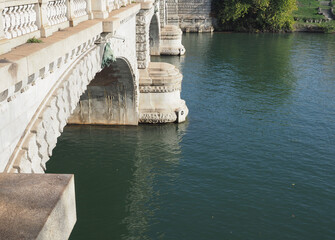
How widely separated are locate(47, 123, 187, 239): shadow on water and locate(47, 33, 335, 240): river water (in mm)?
49

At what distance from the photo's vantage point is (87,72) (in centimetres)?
1372

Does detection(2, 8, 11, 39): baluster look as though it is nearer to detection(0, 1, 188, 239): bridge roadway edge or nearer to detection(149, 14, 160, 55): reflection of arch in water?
detection(0, 1, 188, 239): bridge roadway edge

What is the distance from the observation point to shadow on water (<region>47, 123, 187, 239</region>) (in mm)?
16044

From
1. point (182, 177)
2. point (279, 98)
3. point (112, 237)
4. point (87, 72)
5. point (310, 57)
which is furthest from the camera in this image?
point (310, 57)

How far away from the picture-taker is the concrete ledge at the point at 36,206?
15.6 feet

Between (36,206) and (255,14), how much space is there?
64.2 meters

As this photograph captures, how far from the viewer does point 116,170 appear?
2048cm

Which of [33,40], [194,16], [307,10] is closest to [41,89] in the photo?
[33,40]

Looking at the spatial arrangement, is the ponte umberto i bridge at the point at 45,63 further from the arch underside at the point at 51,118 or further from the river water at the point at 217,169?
the river water at the point at 217,169

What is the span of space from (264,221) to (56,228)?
39.9ft

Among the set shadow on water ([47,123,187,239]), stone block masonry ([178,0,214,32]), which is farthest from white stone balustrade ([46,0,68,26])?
stone block masonry ([178,0,214,32])

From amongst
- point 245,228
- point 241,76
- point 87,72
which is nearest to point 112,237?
point 245,228

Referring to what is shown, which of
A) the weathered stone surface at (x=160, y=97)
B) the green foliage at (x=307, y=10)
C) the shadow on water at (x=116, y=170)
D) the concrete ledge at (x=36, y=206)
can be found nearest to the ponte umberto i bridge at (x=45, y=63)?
the concrete ledge at (x=36, y=206)

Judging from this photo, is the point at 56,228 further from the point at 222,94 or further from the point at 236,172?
the point at 222,94
